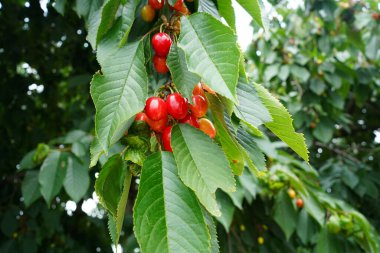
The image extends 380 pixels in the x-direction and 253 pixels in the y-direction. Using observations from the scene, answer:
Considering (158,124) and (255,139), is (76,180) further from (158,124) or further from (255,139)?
(158,124)

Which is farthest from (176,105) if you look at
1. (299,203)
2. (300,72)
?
(300,72)

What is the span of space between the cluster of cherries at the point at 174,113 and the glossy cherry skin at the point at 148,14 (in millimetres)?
245

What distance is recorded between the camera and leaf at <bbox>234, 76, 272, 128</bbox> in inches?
25.9

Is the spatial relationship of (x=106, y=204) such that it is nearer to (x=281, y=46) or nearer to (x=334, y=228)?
(x=334, y=228)

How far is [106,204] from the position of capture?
Answer: 0.69m

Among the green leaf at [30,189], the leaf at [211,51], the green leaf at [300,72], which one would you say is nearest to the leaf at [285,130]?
the leaf at [211,51]

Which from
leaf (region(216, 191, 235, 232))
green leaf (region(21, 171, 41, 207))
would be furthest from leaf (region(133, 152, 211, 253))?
green leaf (region(21, 171, 41, 207))

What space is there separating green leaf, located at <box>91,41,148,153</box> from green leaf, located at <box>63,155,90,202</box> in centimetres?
117

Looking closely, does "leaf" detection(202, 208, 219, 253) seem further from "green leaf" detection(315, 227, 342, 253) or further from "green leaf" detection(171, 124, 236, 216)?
"green leaf" detection(315, 227, 342, 253)

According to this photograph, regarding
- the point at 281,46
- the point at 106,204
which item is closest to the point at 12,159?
the point at 281,46

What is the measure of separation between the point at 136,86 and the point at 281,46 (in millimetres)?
2987

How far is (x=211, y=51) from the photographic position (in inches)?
25.5

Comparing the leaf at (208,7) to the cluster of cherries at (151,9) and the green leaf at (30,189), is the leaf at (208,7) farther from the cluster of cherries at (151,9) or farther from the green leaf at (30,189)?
the green leaf at (30,189)

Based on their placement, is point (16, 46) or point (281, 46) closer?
point (16, 46)
